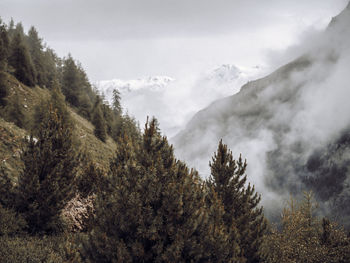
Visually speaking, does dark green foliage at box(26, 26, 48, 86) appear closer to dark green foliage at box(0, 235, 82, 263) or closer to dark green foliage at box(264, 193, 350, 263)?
dark green foliage at box(0, 235, 82, 263)

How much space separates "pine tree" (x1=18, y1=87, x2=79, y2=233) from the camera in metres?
11.8

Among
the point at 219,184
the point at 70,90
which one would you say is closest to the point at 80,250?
the point at 219,184

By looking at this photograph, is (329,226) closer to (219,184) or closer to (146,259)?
(219,184)

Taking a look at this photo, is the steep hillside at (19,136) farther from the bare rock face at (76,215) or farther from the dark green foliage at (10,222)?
the bare rock face at (76,215)

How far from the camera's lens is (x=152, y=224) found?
7.45m

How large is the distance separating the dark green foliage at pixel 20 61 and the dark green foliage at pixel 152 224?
125ft

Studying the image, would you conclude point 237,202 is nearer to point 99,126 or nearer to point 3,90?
point 3,90

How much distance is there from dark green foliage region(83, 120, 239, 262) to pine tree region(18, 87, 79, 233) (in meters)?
5.15

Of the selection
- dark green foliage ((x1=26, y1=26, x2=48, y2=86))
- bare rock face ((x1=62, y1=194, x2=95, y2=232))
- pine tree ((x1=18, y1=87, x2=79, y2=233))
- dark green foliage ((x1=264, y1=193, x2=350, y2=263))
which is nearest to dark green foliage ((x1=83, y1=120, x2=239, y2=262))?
pine tree ((x1=18, y1=87, x2=79, y2=233))

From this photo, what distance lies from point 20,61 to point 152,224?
4111 centimetres

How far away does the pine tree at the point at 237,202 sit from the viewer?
43.6 ft

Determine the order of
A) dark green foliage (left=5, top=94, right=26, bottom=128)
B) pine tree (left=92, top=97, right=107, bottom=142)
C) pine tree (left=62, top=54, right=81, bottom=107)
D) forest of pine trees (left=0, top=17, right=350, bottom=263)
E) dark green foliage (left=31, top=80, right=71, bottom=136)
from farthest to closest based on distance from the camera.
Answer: pine tree (left=62, top=54, right=81, bottom=107)
pine tree (left=92, top=97, right=107, bottom=142)
dark green foliage (left=5, top=94, right=26, bottom=128)
dark green foliage (left=31, top=80, right=71, bottom=136)
forest of pine trees (left=0, top=17, right=350, bottom=263)

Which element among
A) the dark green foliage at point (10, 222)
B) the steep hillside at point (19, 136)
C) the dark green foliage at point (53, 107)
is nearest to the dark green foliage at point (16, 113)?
the steep hillside at point (19, 136)

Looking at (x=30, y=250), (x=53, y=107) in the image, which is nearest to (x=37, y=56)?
(x=53, y=107)
